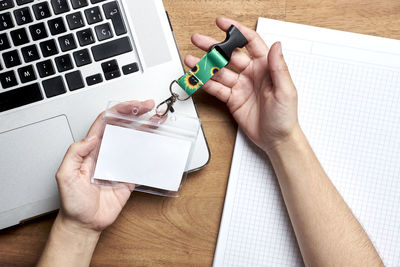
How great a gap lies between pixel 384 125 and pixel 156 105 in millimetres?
463

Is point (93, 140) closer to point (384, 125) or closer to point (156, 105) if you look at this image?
point (156, 105)

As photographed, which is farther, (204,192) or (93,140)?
(204,192)

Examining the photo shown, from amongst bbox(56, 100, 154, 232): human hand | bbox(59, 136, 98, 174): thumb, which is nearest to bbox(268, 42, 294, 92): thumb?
bbox(56, 100, 154, 232): human hand

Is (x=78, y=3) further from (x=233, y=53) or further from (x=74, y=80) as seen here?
(x=233, y=53)

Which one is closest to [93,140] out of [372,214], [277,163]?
[277,163]

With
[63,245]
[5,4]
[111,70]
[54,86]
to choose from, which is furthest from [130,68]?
[63,245]

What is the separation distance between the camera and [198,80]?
→ 0.59 meters

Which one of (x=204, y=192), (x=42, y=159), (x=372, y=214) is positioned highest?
(x=42, y=159)

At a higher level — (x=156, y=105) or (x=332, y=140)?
(x=156, y=105)

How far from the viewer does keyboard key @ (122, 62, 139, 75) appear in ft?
1.90

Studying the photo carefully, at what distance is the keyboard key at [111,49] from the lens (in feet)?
1.86

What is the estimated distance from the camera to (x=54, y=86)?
0.57 m

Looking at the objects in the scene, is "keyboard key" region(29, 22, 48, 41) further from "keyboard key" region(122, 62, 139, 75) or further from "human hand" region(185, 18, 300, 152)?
"human hand" region(185, 18, 300, 152)

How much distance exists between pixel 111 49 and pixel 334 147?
0.47 m
